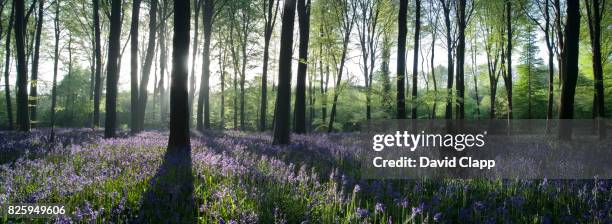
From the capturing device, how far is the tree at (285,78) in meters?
11.5

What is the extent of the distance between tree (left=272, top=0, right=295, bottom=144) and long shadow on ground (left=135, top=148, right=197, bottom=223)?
5.54 m

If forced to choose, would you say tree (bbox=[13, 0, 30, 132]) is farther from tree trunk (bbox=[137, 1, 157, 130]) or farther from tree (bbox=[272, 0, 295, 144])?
tree (bbox=[272, 0, 295, 144])

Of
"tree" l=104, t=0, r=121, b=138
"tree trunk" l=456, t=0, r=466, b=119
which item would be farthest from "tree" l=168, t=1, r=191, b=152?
"tree trunk" l=456, t=0, r=466, b=119

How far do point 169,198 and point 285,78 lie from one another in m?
8.03

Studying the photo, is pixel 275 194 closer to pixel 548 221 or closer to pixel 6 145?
pixel 548 221

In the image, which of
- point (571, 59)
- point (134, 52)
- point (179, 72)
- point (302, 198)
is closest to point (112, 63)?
point (134, 52)

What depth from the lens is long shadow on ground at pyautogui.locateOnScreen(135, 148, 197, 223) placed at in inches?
143

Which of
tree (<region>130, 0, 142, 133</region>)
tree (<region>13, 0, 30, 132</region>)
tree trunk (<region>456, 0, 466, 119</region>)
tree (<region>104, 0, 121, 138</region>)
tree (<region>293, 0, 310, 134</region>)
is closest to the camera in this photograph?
tree (<region>104, 0, 121, 138</region>)

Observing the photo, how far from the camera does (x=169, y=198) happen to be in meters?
4.28

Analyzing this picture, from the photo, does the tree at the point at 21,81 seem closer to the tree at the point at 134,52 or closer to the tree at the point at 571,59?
the tree at the point at 134,52

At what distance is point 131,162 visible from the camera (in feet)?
21.1

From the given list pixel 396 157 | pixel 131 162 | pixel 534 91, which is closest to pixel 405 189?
pixel 396 157

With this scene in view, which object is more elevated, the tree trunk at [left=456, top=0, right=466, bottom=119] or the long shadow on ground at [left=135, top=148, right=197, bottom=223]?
the tree trunk at [left=456, top=0, right=466, bottom=119]

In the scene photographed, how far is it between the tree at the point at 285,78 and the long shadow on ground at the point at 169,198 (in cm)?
554
